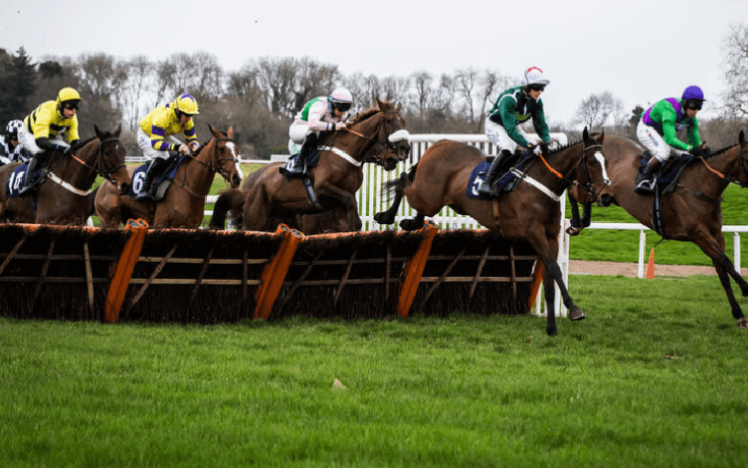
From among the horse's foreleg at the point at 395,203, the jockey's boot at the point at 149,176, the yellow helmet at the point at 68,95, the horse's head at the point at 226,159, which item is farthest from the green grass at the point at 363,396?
the yellow helmet at the point at 68,95

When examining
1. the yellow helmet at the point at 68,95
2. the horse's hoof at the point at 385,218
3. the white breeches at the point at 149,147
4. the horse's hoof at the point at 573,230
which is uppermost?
the yellow helmet at the point at 68,95

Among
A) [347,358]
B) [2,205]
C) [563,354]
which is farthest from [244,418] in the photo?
[2,205]

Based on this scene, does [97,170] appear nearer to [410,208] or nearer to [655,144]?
[410,208]

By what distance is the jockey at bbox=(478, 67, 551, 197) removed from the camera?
7430 millimetres

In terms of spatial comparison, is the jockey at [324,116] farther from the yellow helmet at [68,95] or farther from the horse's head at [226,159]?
the yellow helmet at [68,95]

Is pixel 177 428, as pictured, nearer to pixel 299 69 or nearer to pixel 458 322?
Answer: pixel 458 322

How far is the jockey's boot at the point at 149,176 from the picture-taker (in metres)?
8.78

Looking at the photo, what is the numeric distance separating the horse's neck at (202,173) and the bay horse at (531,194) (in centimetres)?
219

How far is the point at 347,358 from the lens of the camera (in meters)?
5.34

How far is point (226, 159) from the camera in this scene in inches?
334

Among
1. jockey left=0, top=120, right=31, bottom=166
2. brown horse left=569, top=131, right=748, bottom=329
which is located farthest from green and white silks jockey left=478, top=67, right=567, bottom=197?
jockey left=0, top=120, right=31, bottom=166

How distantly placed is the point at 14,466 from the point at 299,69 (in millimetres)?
50058

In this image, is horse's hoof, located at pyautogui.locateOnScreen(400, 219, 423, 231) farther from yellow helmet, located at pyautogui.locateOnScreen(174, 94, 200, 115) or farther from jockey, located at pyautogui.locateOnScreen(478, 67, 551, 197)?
yellow helmet, located at pyautogui.locateOnScreen(174, 94, 200, 115)

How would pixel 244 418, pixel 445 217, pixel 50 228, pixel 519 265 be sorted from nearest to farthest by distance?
1. pixel 244 418
2. pixel 50 228
3. pixel 519 265
4. pixel 445 217
